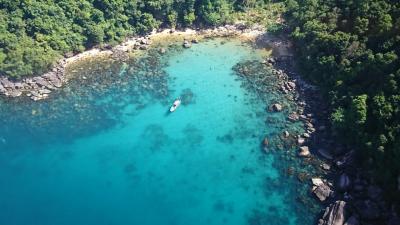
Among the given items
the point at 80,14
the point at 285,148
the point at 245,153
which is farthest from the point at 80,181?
the point at 80,14

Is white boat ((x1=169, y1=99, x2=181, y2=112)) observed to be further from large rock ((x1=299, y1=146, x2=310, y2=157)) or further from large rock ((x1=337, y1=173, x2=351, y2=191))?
large rock ((x1=337, y1=173, x2=351, y2=191))

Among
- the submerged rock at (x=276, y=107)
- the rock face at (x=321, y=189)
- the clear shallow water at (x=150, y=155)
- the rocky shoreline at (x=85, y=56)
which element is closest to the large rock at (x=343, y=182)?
the rock face at (x=321, y=189)

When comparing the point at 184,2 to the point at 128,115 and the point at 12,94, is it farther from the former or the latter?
the point at 12,94

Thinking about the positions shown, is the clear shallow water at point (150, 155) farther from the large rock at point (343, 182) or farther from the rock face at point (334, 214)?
the large rock at point (343, 182)

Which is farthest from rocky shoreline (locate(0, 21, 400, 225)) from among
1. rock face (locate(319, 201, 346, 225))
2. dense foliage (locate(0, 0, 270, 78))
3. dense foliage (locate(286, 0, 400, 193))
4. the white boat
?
the white boat

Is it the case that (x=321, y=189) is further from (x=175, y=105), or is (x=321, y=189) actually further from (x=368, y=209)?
A: (x=175, y=105)
